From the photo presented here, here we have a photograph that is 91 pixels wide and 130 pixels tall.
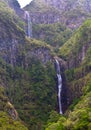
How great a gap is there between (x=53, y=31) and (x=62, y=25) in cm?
660

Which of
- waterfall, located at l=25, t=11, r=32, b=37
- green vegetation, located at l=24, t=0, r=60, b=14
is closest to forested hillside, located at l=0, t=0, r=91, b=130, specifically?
waterfall, located at l=25, t=11, r=32, b=37

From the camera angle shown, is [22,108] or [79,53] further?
[79,53]

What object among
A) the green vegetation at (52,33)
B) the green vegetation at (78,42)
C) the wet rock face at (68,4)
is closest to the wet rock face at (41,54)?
the green vegetation at (78,42)

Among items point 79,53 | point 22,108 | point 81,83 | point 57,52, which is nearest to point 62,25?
point 57,52

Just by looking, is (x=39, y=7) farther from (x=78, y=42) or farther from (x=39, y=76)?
(x=39, y=76)

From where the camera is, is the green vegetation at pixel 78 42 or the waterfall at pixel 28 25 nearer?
the green vegetation at pixel 78 42

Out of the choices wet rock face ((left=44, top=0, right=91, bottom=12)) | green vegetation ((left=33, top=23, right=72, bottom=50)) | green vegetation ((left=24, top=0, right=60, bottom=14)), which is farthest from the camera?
wet rock face ((left=44, top=0, right=91, bottom=12))

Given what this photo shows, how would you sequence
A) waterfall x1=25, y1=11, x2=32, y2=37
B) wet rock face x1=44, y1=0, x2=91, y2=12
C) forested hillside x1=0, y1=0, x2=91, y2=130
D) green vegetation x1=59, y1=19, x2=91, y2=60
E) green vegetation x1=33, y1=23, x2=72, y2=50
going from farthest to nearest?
wet rock face x1=44, y1=0, x2=91, y2=12, waterfall x1=25, y1=11, x2=32, y2=37, green vegetation x1=33, y1=23, x2=72, y2=50, green vegetation x1=59, y1=19, x2=91, y2=60, forested hillside x1=0, y1=0, x2=91, y2=130

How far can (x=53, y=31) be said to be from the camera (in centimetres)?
14838

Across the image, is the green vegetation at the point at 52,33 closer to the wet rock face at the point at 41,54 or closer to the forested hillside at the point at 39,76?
the forested hillside at the point at 39,76

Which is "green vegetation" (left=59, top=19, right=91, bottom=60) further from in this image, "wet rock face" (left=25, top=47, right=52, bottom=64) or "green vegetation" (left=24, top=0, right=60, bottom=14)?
"green vegetation" (left=24, top=0, right=60, bottom=14)

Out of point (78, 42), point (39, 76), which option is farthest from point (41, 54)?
point (78, 42)

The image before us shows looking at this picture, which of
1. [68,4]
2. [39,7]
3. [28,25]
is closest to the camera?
[28,25]

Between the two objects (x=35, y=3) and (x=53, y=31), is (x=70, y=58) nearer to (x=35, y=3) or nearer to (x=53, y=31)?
(x=53, y=31)
